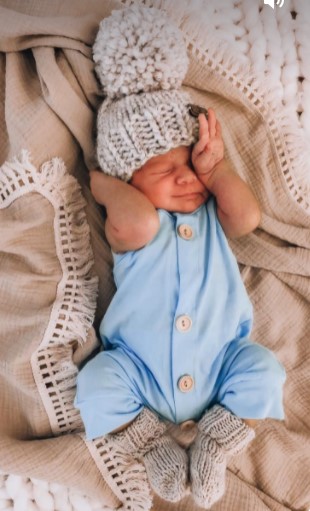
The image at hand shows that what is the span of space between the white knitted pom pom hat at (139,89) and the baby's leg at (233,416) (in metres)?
0.42

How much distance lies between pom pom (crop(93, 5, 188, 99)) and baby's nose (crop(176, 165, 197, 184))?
0.15 meters

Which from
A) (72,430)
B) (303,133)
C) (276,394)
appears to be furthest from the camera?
(303,133)

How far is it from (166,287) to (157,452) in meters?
0.30

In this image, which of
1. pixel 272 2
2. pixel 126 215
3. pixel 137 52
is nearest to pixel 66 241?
pixel 126 215

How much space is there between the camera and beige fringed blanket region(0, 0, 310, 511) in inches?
45.9

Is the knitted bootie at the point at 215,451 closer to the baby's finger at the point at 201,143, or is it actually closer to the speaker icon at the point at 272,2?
the baby's finger at the point at 201,143

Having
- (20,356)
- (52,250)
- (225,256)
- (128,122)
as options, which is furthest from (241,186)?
(20,356)

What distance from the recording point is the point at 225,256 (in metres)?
1.20

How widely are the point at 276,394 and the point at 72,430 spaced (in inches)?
15.9

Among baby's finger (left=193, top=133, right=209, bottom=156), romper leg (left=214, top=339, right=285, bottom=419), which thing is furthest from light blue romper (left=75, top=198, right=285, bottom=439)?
baby's finger (left=193, top=133, right=209, bottom=156)

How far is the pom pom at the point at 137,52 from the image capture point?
3.63 ft

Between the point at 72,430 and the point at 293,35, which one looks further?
the point at 293,35

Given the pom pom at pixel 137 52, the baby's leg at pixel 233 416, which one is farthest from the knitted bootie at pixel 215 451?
the pom pom at pixel 137 52

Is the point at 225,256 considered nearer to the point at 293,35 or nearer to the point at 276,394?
the point at 276,394
